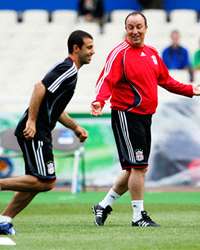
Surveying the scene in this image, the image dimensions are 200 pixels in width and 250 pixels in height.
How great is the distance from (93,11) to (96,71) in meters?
1.92

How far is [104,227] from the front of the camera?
12.5m

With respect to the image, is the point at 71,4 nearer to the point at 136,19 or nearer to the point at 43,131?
the point at 136,19

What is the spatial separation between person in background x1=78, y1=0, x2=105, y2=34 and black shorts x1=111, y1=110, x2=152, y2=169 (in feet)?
43.0

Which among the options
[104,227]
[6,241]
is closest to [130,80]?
[104,227]

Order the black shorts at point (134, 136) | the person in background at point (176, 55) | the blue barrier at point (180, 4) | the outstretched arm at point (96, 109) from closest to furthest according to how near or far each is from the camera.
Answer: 1. the outstretched arm at point (96, 109)
2. the black shorts at point (134, 136)
3. the person in background at point (176, 55)
4. the blue barrier at point (180, 4)

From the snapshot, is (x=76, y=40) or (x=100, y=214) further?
(x=100, y=214)

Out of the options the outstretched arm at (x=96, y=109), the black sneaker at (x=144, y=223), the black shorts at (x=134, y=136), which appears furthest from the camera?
the black shorts at (x=134, y=136)

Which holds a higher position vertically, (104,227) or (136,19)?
(136,19)

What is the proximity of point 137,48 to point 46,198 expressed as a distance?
20.0 ft

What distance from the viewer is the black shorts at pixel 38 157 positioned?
11.8 metres

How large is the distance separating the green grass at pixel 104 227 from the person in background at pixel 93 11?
26.8 feet

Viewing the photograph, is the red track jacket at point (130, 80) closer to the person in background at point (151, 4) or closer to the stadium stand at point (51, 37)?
the stadium stand at point (51, 37)

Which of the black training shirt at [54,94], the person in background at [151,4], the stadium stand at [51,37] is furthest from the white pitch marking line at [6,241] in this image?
the person in background at [151,4]

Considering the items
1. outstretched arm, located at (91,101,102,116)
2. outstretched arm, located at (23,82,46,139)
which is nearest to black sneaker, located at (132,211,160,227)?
→ outstretched arm, located at (91,101,102,116)
